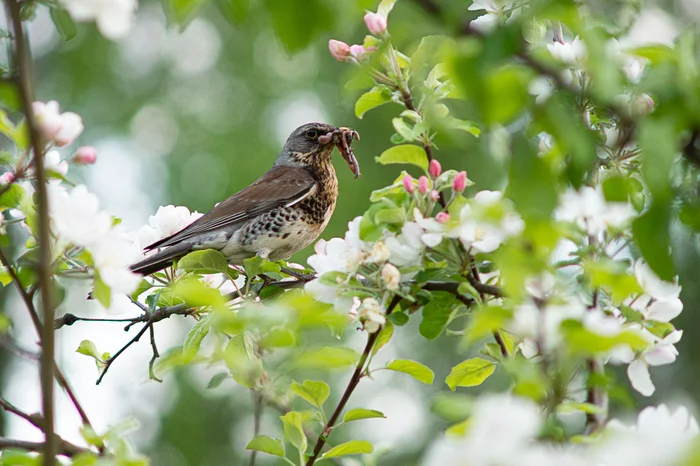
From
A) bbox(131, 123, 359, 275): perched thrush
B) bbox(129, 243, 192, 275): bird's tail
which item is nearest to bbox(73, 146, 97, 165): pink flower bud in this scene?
A: bbox(129, 243, 192, 275): bird's tail

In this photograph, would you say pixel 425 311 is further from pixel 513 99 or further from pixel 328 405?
pixel 328 405

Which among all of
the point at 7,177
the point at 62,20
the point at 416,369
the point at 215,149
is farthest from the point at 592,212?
the point at 215,149

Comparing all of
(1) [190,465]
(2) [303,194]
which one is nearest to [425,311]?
(2) [303,194]

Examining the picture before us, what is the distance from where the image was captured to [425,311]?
1990 mm

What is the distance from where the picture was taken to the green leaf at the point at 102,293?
1483mm

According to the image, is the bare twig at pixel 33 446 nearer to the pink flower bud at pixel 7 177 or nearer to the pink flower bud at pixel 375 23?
the pink flower bud at pixel 7 177

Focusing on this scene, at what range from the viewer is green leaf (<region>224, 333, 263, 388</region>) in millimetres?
1251

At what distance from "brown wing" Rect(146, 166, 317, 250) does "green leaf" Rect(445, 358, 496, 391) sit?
6.98 feet

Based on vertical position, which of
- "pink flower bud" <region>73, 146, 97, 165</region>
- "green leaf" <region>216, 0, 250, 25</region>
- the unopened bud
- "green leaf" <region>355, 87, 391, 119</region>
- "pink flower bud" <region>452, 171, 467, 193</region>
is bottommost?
the unopened bud

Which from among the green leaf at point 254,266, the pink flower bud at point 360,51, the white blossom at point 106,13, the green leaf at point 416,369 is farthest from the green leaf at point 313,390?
the white blossom at point 106,13

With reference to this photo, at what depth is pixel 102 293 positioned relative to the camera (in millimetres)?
1487

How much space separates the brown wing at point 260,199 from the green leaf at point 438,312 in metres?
2.10

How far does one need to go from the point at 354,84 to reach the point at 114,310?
60cm

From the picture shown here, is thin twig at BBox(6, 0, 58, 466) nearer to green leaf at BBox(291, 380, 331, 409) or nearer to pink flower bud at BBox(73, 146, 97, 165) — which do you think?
pink flower bud at BBox(73, 146, 97, 165)
